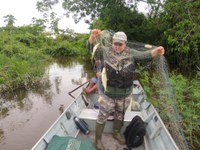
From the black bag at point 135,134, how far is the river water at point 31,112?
213 cm

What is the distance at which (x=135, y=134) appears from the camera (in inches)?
135

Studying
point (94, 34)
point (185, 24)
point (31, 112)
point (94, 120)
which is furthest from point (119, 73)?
point (185, 24)

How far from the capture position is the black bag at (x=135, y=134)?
3420 mm

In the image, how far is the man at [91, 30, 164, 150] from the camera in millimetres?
3211

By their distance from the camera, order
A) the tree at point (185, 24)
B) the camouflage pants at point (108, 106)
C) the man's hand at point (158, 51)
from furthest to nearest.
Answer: the tree at point (185, 24)
the camouflage pants at point (108, 106)
the man's hand at point (158, 51)

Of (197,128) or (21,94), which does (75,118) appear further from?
(21,94)

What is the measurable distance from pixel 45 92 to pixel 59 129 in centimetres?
486

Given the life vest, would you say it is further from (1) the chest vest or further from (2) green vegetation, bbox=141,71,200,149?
(2) green vegetation, bbox=141,71,200,149

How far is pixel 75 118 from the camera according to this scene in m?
3.94

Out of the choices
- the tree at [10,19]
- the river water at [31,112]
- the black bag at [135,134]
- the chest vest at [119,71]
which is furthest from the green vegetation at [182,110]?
the tree at [10,19]

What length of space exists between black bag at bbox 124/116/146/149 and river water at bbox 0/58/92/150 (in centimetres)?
213

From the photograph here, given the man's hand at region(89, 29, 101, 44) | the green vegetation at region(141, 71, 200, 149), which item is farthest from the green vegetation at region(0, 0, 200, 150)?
the man's hand at region(89, 29, 101, 44)

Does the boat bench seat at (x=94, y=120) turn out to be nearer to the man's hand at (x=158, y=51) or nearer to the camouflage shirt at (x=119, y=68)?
the camouflage shirt at (x=119, y=68)

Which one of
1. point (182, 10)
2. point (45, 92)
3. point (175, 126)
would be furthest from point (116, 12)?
point (175, 126)
